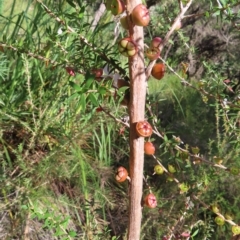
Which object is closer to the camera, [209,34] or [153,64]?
[153,64]

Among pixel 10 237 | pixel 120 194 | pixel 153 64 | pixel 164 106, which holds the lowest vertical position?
pixel 10 237

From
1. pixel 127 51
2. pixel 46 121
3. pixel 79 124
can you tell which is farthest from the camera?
pixel 79 124

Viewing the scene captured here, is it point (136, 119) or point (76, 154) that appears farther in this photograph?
point (76, 154)

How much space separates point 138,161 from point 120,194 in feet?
3.35

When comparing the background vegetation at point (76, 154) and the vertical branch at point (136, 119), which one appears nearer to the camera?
the vertical branch at point (136, 119)

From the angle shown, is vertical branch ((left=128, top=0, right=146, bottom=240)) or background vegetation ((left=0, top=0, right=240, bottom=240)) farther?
background vegetation ((left=0, top=0, right=240, bottom=240))

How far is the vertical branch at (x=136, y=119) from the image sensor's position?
0.60 metres

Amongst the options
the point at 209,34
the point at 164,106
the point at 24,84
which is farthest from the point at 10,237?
the point at 209,34

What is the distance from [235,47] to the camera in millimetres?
2275

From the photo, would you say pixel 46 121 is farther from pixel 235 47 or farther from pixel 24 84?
pixel 235 47

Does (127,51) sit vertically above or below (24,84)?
above

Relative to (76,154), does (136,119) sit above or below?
above

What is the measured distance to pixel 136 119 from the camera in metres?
0.64

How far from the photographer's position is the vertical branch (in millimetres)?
598
